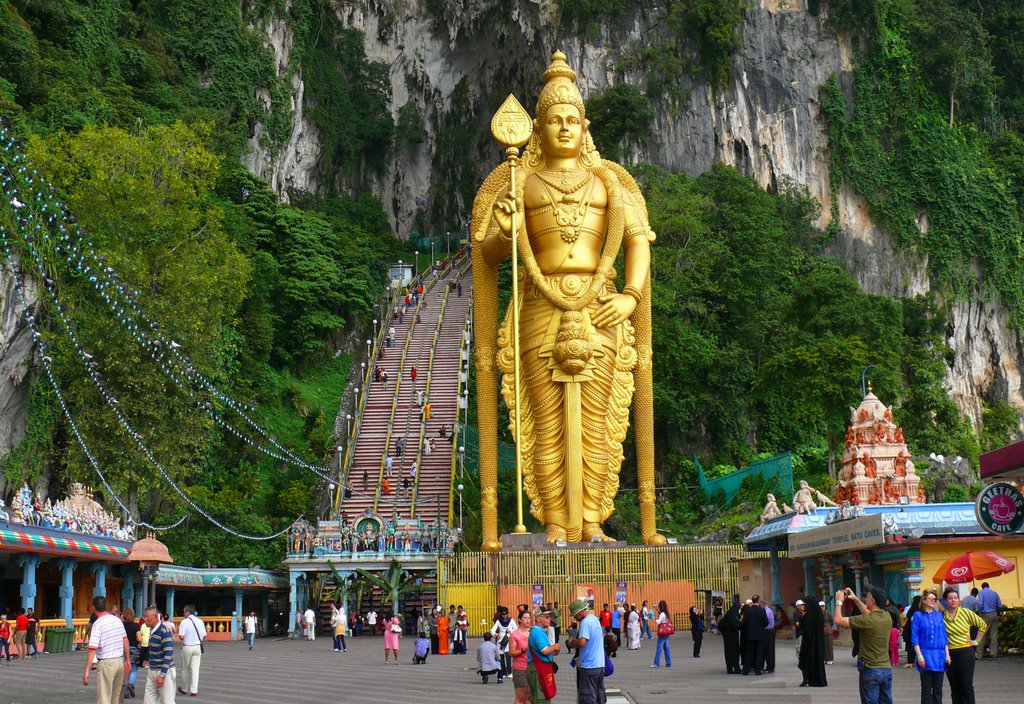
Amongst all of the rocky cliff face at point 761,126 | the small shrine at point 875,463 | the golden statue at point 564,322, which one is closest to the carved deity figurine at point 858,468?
the small shrine at point 875,463

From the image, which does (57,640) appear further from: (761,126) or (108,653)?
(761,126)

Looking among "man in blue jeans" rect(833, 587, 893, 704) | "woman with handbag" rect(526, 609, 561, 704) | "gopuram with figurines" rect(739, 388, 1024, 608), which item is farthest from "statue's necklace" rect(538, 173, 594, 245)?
"man in blue jeans" rect(833, 587, 893, 704)

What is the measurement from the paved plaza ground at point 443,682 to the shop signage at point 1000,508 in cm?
130

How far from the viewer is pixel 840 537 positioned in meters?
15.5

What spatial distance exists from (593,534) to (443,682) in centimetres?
837

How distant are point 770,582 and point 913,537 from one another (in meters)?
5.37

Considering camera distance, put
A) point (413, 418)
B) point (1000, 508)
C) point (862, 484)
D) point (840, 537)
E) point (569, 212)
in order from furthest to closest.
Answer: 1. point (413, 418)
2. point (862, 484)
3. point (569, 212)
4. point (840, 537)
5. point (1000, 508)

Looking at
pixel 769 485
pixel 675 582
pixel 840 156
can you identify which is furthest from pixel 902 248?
pixel 675 582

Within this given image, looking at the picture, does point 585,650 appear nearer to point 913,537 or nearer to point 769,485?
point 913,537

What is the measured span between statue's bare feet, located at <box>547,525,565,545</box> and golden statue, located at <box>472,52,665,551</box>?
0.02 metres

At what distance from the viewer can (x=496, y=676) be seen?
44.5ft

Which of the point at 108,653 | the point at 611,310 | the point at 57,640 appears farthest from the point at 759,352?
the point at 108,653

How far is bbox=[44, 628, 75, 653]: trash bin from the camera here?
792 inches

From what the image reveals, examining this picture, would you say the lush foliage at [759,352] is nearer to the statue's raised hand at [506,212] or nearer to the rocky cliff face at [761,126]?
the rocky cliff face at [761,126]
